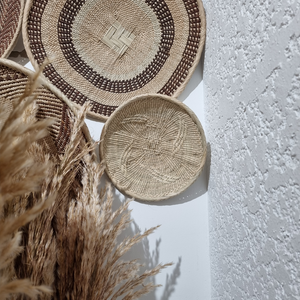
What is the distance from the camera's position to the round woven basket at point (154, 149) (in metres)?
0.96

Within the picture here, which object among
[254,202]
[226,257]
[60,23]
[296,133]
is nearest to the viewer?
[296,133]

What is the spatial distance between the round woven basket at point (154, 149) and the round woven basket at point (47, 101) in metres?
0.13

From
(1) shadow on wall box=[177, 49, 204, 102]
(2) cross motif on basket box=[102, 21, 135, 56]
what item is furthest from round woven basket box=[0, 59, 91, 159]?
(1) shadow on wall box=[177, 49, 204, 102]

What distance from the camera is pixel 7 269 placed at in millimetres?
582

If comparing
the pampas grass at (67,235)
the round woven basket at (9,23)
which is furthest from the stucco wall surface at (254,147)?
the round woven basket at (9,23)

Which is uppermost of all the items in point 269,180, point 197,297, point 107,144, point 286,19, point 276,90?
point 286,19

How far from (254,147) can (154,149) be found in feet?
1.24

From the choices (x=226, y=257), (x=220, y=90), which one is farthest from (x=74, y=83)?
(x=226, y=257)

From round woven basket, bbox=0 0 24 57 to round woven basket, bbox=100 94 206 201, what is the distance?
0.41 meters

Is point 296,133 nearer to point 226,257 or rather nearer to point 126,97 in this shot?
point 226,257

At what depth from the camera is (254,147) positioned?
26.9 inches

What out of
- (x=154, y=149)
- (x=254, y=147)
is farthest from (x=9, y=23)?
(x=254, y=147)

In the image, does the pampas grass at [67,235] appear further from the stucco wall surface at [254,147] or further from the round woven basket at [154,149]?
the stucco wall surface at [254,147]

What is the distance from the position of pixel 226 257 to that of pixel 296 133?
47 cm
